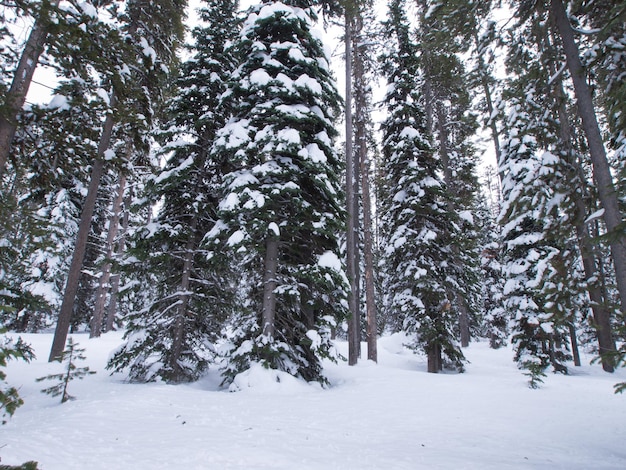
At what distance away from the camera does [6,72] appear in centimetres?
707

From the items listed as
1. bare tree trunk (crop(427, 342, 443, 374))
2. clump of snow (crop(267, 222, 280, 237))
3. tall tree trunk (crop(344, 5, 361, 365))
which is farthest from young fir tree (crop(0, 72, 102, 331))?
bare tree trunk (crop(427, 342, 443, 374))

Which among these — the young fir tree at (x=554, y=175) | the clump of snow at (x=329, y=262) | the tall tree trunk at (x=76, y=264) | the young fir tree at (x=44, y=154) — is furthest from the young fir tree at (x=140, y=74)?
the young fir tree at (x=554, y=175)

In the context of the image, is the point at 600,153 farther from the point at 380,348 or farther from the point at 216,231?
the point at 380,348

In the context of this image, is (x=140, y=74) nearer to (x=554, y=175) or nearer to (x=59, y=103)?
(x=59, y=103)

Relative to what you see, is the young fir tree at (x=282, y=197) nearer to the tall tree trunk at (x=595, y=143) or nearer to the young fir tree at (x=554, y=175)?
the young fir tree at (x=554, y=175)

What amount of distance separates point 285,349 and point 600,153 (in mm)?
8437

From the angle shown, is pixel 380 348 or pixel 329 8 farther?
pixel 380 348

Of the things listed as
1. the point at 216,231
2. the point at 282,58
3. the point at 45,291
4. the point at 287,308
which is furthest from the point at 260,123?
the point at 45,291

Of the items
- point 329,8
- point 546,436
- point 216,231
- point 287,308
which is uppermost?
point 329,8

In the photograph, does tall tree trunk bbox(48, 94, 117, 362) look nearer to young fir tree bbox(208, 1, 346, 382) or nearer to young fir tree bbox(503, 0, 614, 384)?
young fir tree bbox(208, 1, 346, 382)

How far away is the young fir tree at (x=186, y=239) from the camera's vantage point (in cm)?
1040

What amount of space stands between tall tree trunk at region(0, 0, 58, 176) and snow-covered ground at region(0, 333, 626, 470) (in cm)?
503

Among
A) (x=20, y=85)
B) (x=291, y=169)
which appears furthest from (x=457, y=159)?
(x=20, y=85)

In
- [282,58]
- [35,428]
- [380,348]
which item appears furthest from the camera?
[380,348]
